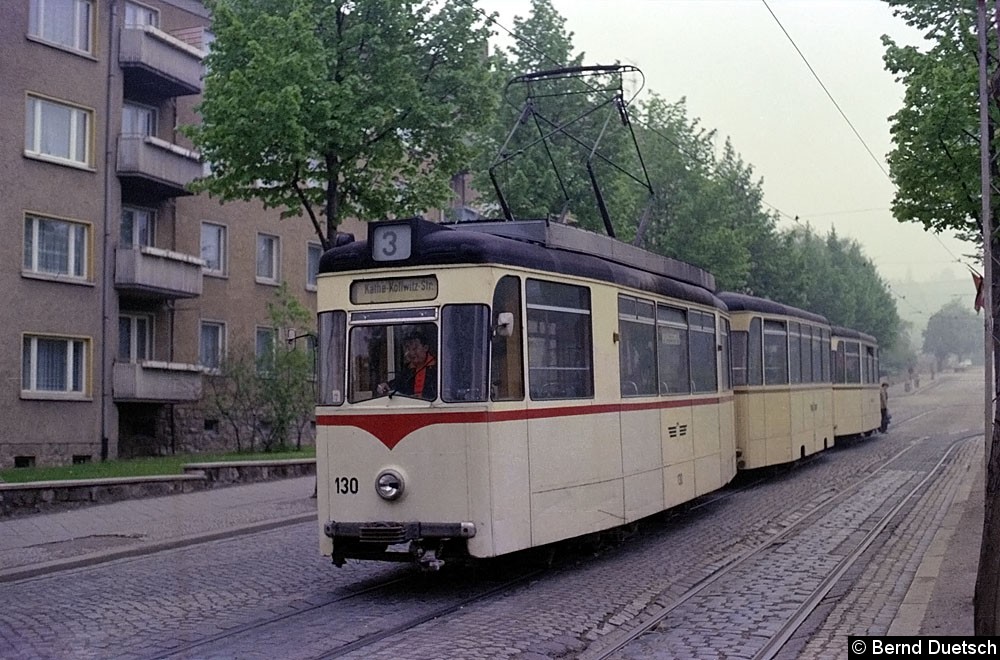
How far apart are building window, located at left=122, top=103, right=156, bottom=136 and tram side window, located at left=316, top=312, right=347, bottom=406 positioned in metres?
19.9

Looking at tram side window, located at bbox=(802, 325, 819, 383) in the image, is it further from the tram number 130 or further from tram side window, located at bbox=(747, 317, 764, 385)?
the tram number 130

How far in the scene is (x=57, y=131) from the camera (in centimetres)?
2572

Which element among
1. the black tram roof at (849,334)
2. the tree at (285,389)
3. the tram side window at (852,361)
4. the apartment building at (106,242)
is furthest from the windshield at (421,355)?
the tram side window at (852,361)

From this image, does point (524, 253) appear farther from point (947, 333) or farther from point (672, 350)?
point (947, 333)

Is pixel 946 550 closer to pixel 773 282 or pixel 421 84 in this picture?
pixel 421 84

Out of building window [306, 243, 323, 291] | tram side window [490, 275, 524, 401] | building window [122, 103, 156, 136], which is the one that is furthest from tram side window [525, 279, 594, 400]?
building window [306, 243, 323, 291]

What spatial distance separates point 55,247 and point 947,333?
5722 inches

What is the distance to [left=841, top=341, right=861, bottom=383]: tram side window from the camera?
27.7 metres

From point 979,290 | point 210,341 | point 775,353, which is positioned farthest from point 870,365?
point 210,341

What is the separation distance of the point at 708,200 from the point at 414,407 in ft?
115

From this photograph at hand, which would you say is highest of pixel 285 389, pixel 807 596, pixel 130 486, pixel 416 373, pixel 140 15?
pixel 140 15

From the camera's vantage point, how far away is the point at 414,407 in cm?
959

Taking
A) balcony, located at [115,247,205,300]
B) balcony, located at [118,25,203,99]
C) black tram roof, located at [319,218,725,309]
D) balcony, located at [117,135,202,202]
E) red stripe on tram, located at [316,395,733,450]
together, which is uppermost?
balcony, located at [118,25,203,99]

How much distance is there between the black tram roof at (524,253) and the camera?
9.69m
